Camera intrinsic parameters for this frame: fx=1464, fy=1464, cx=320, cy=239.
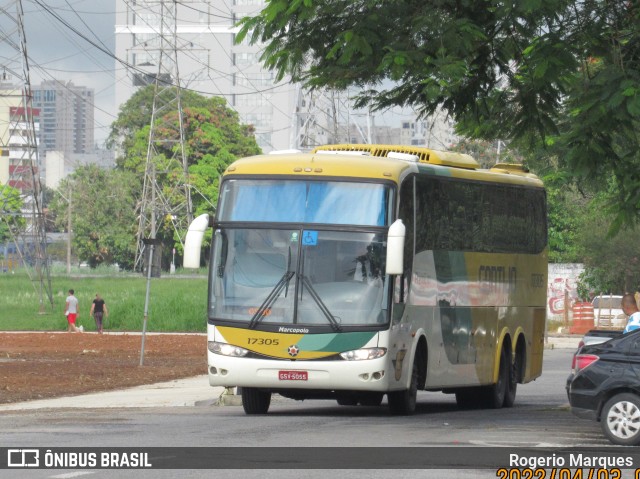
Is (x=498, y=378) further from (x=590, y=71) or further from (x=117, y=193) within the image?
(x=117, y=193)

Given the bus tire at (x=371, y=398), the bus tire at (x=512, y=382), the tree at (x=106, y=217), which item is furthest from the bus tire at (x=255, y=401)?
the tree at (x=106, y=217)

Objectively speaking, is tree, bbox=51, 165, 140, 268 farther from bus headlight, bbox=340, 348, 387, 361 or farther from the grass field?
bus headlight, bbox=340, 348, 387, 361

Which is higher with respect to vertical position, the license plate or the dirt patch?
the license plate

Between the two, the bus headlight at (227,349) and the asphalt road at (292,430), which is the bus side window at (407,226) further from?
the bus headlight at (227,349)

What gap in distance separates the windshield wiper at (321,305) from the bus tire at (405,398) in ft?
5.19

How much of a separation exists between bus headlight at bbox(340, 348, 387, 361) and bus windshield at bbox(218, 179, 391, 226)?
5.47ft

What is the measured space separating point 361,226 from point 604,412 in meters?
4.73

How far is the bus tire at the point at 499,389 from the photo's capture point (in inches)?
922

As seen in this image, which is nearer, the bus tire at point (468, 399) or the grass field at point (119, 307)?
the bus tire at point (468, 399)

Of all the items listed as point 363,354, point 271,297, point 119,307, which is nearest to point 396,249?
point 363,354

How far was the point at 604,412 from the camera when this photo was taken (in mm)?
15867

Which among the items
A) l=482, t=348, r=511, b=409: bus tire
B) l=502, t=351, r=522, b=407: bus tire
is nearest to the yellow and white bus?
l=482, t=348, r=511, b=409: bus tire

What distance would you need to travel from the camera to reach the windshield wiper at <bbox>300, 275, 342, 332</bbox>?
1903cm

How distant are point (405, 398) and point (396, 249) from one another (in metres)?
2.56
